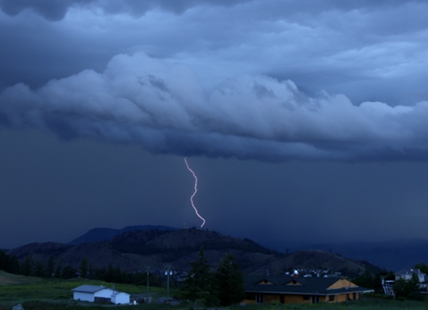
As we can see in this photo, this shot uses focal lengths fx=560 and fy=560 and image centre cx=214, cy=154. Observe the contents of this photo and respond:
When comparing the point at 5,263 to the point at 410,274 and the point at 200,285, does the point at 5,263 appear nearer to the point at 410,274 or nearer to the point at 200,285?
the point at 200,285

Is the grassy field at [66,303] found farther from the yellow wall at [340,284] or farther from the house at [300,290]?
the yellow wall at [340,284]

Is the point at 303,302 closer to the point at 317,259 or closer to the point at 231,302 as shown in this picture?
the point at 231,302

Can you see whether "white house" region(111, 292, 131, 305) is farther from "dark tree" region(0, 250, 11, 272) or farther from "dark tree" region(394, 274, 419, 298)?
"dark tree" region(0, 250, 11, 272)

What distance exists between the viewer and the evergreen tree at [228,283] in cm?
6175

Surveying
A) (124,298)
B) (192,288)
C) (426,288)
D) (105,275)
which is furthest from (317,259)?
(192,288)

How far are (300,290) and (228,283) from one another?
9.12 metres

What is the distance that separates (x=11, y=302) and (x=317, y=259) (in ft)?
374

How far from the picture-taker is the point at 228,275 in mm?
61875

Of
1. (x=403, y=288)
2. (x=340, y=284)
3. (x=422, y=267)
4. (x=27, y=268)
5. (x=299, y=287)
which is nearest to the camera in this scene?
(x=299, y=287)

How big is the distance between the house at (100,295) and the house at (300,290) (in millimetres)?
17140

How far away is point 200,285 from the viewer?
58.9 meters

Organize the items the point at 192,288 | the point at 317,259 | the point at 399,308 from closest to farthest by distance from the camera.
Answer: the point at 399,308
the point at 192,288
the point at 317,259

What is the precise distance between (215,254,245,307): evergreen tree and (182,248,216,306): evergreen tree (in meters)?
2.56

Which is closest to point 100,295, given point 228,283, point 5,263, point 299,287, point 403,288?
point 228,283
